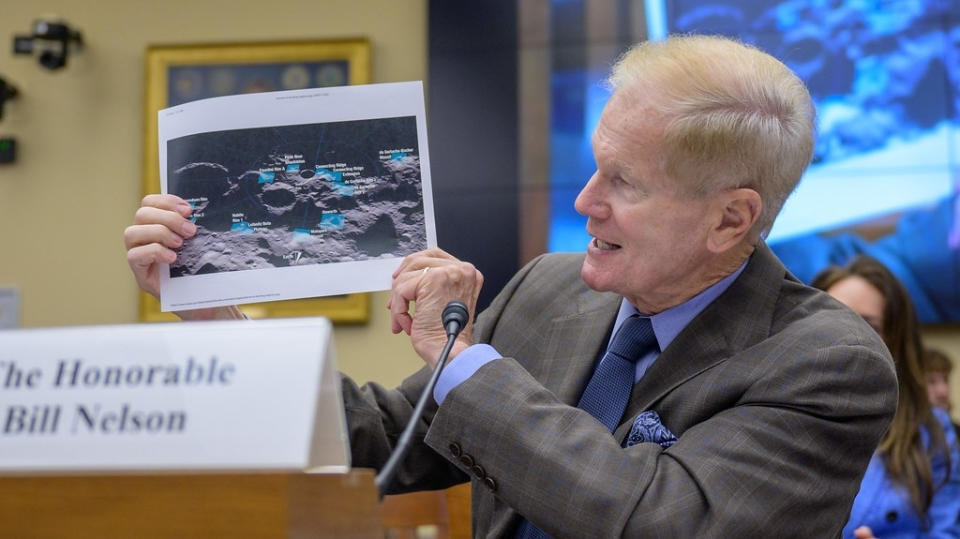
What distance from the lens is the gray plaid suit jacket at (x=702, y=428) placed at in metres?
1.38

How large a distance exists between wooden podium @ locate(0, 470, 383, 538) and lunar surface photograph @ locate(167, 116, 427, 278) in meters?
0.56

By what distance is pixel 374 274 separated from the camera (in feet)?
5.03

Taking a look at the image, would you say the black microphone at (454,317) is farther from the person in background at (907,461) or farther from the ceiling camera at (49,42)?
the ceiling camera at (49,42)

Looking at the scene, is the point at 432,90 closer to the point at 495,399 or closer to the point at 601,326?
the point at 601,326

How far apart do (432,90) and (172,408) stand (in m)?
3.87

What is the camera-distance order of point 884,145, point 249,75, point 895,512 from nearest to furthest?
point 895,512, point 884,145, point 249,75

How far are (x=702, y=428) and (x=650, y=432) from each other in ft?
0.27

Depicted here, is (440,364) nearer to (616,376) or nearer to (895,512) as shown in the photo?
(616,376)

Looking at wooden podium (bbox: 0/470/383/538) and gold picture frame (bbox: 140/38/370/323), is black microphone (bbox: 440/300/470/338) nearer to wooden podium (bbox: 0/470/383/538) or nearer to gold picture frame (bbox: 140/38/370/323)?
wooden podium (bbox: 0/470/383/538)

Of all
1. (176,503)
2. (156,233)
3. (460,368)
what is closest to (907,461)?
(460,368)

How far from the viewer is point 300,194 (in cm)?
157

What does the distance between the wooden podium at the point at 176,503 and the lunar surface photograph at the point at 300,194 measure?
563 millimetres

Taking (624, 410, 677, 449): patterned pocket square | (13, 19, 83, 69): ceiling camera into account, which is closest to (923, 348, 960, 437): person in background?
(624, 410, 677, 449): patterned pocket square

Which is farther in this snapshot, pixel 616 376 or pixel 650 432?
pixel 616 376
